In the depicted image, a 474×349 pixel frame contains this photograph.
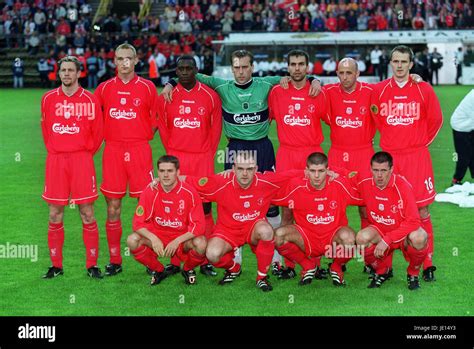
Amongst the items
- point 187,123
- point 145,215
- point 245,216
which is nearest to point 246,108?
point 187,123

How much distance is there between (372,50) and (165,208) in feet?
92.7

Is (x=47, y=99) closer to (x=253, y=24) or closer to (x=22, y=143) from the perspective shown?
(x=22, y=143)

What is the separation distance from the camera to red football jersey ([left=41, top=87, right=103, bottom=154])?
26.8 ft

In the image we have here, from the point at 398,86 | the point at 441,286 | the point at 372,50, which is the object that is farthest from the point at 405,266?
the point at 372,50

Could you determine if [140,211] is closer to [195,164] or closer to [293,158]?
[195,164]

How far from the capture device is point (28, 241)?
991 centimetres

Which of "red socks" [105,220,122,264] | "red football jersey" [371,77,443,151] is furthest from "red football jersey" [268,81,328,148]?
"red socks" [105,220,122,264]

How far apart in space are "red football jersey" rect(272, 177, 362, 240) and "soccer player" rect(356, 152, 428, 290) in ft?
0.52

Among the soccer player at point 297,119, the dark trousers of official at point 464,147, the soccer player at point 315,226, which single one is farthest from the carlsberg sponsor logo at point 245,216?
the dark trousers of official at point 464,147

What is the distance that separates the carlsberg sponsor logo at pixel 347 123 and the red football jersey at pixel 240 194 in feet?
2.47

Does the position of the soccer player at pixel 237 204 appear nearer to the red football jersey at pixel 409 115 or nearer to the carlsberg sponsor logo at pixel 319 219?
the carlsberg sponsor logo at pixel 319 219

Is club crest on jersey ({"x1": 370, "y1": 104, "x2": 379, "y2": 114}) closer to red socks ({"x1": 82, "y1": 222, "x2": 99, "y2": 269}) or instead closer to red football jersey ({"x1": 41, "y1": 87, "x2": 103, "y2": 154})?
red football jersey ({"x1": 41, "y1": 87, "x2": 103, "y2": 154})
